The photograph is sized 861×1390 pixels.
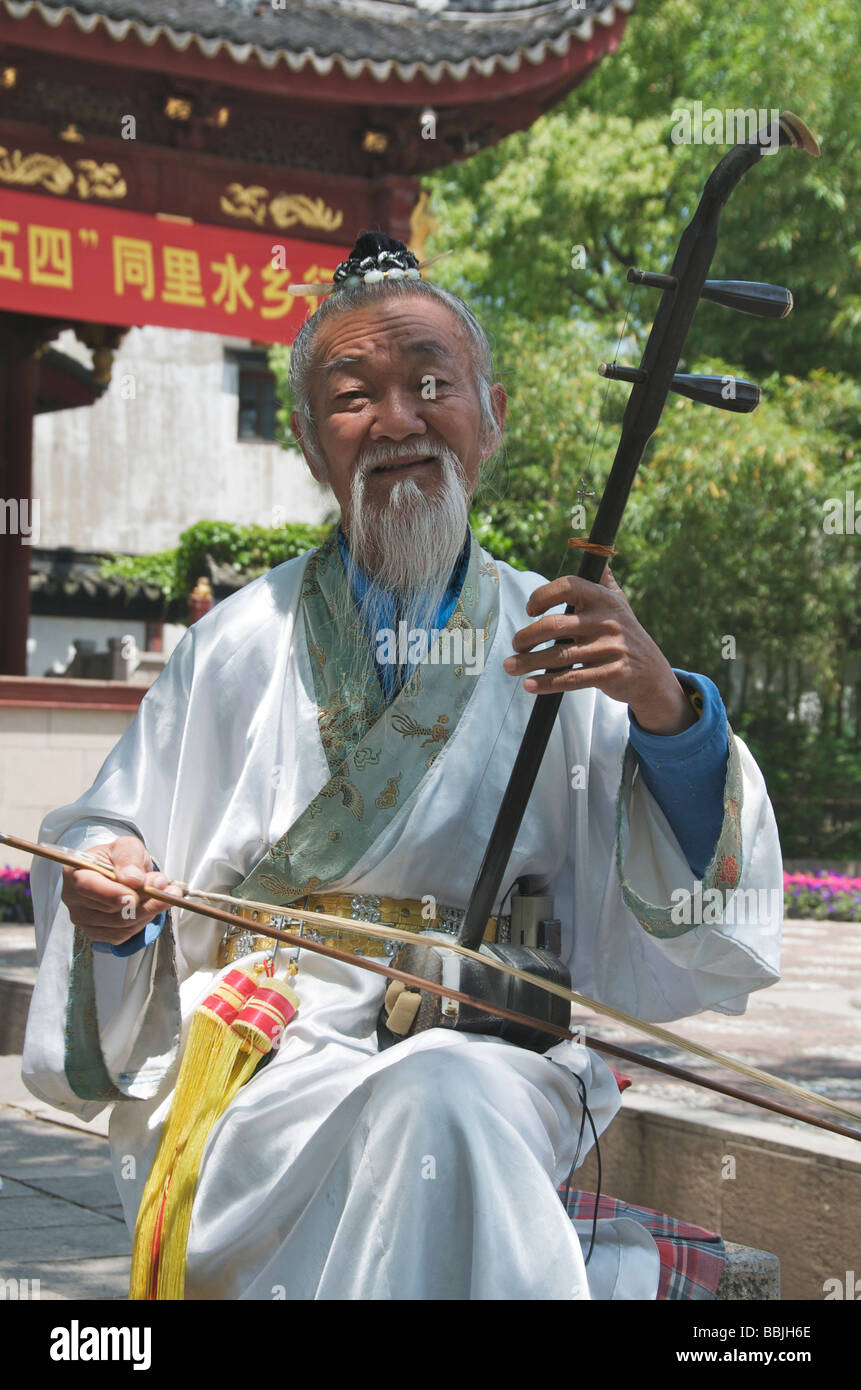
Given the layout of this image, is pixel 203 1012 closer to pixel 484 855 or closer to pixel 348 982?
pixel 348 982

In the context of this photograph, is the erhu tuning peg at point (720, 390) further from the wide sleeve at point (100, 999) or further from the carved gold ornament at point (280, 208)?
the carved gold ornament at point (280, 208)

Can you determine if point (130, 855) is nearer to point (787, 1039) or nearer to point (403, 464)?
point (403, 464)

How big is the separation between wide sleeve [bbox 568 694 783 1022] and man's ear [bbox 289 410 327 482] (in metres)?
0.69

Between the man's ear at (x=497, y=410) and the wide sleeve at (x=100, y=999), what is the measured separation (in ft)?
2.87

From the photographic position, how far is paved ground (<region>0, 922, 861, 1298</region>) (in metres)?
3.31

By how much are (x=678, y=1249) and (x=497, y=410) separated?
1.49 meters

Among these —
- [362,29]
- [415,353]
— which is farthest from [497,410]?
[362,29]

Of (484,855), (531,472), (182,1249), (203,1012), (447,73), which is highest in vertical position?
(447,73)

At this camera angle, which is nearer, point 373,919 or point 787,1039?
point 373,919

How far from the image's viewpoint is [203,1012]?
2314 millimetres

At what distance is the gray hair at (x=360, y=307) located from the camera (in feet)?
8.59

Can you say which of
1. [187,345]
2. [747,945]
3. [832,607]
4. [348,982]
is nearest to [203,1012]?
[348,982]

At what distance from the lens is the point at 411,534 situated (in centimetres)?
251

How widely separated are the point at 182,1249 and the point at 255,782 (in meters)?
0.75
